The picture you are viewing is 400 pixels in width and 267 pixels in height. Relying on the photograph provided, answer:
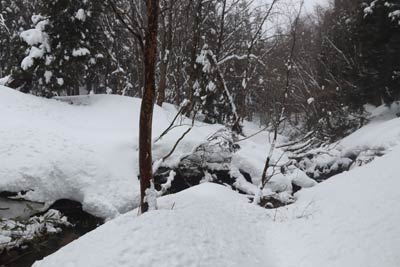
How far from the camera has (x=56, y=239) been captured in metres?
8.63

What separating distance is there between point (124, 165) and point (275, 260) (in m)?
5.82

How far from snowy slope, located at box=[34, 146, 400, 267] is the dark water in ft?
7.04

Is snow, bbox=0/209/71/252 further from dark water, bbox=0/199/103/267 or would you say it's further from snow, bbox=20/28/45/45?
snow, bbox=20/28/45/45

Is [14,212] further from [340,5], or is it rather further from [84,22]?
[340,5]

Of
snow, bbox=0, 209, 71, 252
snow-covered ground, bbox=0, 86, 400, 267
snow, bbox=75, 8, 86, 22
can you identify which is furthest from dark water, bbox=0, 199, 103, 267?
snow, bbox=75, 8, 86, 22

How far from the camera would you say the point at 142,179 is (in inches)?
295

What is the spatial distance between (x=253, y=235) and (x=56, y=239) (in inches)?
177

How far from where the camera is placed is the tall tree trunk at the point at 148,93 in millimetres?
6914

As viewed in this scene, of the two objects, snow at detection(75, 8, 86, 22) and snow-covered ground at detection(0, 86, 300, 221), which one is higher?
snow at detection(75, 8, 86, 22)

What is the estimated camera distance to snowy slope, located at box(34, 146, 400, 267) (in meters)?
5.45

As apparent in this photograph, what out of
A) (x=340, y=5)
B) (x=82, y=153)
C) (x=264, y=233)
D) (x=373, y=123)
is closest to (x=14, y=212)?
(x=82, y=153)

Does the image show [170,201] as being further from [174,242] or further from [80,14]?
[80,14]

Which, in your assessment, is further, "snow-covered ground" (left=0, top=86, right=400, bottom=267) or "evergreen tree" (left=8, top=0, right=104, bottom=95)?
"evergreen tree" (left=8, top=0, right=104, bottom=95)

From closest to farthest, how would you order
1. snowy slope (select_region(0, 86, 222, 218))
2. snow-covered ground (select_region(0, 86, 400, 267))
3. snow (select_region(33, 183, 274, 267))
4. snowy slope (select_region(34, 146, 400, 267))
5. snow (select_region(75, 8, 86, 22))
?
snow (select_region(33, 183, 274, 267)), snowy slope (select_region(34, 146, 400, 267)), snow-covered ground (select_region(0, 86, 400, 267)), snowy slope (select_region(0, 86, 222, 218)), snow (select_region(75, 8, 86, 22))
